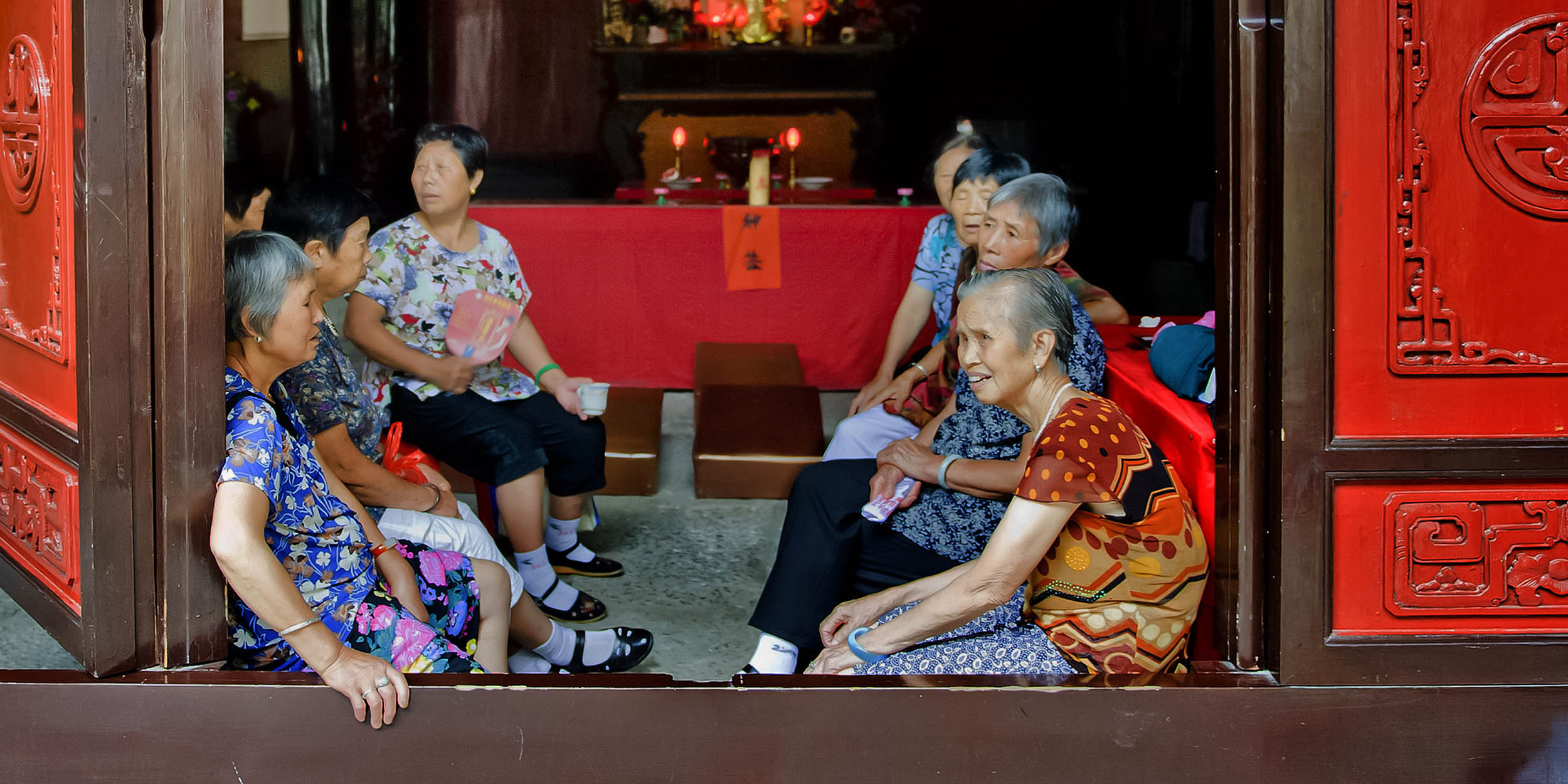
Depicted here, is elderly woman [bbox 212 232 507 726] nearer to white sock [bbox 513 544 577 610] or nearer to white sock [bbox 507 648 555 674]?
white sock [bbox 507 648 555 674]

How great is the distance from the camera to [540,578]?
2727 millimetres

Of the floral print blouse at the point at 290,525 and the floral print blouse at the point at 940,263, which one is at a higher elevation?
the floral print blouse at the point at 940,263

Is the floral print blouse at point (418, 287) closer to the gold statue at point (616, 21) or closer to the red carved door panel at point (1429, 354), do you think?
the red carved door panel at point (1429, 354)

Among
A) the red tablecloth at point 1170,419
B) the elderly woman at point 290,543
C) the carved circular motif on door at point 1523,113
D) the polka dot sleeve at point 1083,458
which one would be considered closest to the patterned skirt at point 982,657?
the polka dot sleeve at point 1083,458

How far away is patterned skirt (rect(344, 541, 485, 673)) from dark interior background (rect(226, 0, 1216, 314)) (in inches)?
151

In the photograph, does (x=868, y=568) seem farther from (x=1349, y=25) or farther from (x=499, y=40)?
(x=499, y=40)

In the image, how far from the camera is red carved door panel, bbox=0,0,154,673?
1.60 metres

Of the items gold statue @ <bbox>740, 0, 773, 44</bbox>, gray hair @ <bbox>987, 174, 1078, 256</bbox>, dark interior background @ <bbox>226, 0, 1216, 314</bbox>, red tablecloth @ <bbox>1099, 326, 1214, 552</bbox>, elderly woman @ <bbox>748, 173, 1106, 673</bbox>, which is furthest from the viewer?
gold statue @ <bbox>740, 0, 773, 44</bbox>

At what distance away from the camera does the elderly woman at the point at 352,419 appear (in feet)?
7.06

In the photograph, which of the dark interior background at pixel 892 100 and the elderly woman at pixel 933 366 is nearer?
the elderly woman at pixel 933 366

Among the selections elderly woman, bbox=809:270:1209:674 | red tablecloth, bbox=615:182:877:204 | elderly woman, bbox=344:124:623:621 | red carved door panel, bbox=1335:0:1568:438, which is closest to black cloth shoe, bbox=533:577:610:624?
elderly woman, bbox=344:124:623:621

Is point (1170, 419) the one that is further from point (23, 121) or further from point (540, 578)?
point (23, 121)

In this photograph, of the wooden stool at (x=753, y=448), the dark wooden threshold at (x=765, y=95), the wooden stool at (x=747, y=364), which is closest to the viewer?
the wooden stool at (x=753, y=448)

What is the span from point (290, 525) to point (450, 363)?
3.55 ft
